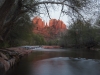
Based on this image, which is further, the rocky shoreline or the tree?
the tree

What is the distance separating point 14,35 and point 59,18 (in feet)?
57.0

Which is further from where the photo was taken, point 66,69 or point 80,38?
point 80,38

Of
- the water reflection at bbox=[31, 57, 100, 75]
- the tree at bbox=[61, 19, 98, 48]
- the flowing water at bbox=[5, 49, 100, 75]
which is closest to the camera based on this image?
the water reflection at bbox=[31, 57, 100, 75]

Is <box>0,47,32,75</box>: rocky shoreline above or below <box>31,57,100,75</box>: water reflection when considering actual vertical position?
above

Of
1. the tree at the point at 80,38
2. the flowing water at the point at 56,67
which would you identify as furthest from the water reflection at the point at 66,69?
the tree at the point at 80,38

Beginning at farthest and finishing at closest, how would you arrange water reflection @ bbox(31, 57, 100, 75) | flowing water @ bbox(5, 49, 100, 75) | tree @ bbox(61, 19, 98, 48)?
tree @ bbox(61, 19, 98, 48)
flowing water @ bbox(5, 49, 100, 75)
water reflection @ bbox(31, 57, 100, 75)

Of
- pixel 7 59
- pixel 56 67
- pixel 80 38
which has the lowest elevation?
pixel 56 67

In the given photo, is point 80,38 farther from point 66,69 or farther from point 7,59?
point 7,59

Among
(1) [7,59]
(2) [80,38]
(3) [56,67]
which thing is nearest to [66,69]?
(3) [56,67]

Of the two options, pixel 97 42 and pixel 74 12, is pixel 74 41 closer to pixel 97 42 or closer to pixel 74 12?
pixel 97 42

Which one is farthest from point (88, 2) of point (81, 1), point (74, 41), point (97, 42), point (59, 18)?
point (74, 41)

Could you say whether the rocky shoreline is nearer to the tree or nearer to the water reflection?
the water reflection

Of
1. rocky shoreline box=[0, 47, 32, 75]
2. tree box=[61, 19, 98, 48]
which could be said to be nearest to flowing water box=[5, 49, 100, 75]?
rocky shoreline box=[0, 47, 32, 75]

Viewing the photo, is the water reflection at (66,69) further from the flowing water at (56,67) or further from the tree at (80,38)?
the tree at (80,38)
